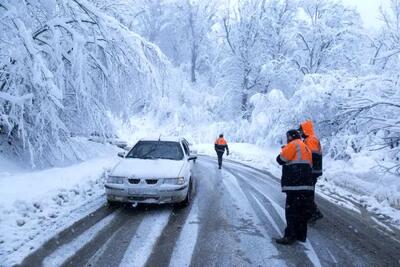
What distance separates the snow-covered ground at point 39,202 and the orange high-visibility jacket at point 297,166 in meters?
4.04

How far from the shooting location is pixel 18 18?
7781 mm

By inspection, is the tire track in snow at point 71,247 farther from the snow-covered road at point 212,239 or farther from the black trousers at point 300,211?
the black trousers at point 300,211

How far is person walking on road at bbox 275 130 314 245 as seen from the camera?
618 centimetres

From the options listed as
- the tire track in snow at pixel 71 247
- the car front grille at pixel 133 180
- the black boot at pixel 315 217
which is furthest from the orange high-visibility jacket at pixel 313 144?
the tire track in snow at pixel 71 247

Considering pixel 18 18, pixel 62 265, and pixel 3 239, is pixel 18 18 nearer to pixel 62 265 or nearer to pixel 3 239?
pixel 3 239

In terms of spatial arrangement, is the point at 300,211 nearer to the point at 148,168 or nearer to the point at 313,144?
the point at 313,144

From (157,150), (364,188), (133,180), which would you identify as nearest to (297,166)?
(133,180)

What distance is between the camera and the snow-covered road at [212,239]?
5234 millimetres

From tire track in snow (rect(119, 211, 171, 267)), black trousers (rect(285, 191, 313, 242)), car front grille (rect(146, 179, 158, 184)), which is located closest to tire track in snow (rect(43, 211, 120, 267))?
tire track in snow (rect(119, 211, 171, 267))

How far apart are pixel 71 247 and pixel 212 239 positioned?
2234 mm

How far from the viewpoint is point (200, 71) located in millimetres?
49875

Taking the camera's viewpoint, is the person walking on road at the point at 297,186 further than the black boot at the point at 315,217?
No

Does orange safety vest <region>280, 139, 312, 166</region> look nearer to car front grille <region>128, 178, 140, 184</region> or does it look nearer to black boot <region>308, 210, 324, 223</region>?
black boot <region>308, 210, 324, 223</region>

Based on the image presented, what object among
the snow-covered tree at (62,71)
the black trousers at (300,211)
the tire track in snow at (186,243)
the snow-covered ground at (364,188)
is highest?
the snow-covered tree at (62,71)
